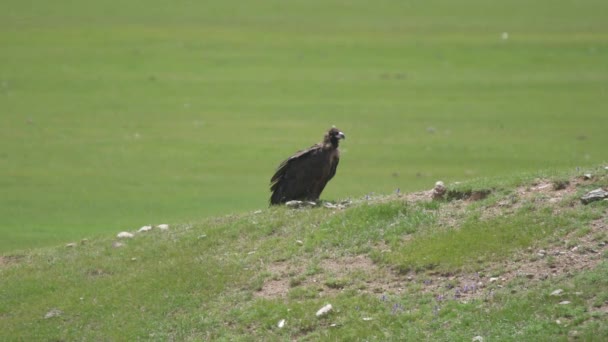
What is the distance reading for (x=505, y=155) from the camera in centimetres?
3250

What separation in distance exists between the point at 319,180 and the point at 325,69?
98.5ft

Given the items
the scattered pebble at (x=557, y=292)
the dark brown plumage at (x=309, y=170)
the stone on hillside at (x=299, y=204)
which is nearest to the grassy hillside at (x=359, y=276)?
the scattered pebble at (x=557, y=292)

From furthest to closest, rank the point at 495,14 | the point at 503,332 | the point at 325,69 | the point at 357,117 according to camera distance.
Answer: the point at 495,14 → the point at 325,69 → the point at 357,117 → the point at 503,332

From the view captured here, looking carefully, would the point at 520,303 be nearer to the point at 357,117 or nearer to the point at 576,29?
the point at 357,117

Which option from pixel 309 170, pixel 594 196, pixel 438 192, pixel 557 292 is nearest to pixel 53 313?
pixel 309 170

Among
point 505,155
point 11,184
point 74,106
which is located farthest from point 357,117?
point 11,184

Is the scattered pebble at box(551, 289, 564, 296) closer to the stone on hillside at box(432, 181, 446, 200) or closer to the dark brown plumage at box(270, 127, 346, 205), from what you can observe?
the stone on hillside at box(432, 181, 446, 200)

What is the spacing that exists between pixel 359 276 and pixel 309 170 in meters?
4.63

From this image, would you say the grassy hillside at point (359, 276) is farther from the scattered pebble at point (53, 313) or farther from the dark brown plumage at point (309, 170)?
the dark brown plumage at point (309, 170)

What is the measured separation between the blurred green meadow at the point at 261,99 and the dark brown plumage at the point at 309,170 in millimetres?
5861

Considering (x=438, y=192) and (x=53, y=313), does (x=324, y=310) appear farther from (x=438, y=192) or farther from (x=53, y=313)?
(x=53, y=313)

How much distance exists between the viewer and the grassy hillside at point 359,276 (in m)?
12.1

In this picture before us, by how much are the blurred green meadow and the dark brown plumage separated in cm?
586

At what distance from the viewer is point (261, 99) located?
139 feet
